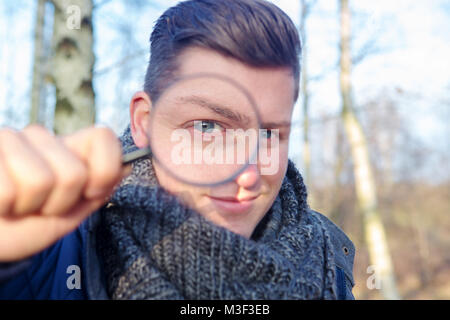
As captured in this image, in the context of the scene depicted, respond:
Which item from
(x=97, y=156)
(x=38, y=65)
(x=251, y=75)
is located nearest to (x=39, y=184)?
(x=97, y=156)

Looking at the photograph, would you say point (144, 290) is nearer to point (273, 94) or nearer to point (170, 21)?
point (273, 94)

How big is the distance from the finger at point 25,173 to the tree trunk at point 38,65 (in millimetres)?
8640

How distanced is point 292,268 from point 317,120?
947cm

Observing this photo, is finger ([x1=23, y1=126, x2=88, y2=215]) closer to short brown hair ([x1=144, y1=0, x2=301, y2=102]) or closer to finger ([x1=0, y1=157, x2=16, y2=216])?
finger ([x1=0, y1=157, x2=16, y2=216])

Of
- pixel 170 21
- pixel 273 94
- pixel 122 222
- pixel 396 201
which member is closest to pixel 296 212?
pixel 273 94

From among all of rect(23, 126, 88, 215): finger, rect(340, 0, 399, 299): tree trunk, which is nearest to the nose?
rect(23, 126, 88, 215): finger

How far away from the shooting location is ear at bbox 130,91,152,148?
1.70m

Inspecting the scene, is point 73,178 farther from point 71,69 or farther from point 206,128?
point 71,69

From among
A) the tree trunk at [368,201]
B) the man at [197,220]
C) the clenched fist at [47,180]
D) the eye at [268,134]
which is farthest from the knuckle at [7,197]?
the tree trunk at [368,201]

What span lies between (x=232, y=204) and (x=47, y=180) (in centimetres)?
87

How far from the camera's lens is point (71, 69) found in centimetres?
338

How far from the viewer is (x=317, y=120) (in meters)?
10.8

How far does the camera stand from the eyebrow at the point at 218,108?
1542mm

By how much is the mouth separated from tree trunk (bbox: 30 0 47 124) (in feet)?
27.3
